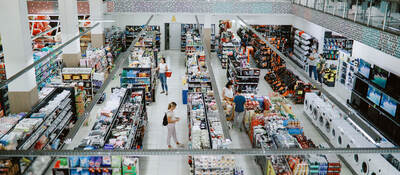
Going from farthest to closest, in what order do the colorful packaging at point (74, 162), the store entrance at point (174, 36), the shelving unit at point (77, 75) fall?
the store entrance at point (174, 36), the shelving unit at point (77, 75), the colorful packaging at point (74, 162)

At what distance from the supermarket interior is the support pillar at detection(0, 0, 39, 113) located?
0.03 metres

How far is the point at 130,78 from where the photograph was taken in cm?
1264

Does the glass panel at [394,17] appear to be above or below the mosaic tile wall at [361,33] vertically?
above

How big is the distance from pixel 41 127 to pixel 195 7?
11.7 metres

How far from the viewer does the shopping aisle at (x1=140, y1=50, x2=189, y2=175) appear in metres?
8.69

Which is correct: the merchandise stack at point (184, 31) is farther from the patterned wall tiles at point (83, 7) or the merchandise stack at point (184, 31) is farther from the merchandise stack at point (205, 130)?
the merchandise stack at point (205, 130)

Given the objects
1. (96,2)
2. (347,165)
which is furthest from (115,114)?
(96,2)

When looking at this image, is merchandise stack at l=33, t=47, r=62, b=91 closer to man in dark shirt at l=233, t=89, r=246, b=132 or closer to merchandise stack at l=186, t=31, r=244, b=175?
merchandise stack at l=186, t=31, r=244, b=175

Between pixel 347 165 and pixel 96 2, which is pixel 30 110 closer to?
pixel 347 165

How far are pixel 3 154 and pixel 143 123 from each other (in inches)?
250

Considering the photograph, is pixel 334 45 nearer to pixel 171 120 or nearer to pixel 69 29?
pixel 171 120

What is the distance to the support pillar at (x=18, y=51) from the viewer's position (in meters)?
8.56

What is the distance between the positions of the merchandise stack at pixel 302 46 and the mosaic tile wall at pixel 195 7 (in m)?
1.45

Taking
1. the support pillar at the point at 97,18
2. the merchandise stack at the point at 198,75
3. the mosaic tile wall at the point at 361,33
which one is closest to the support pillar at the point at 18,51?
the merchandise stack at the point at 198,75
